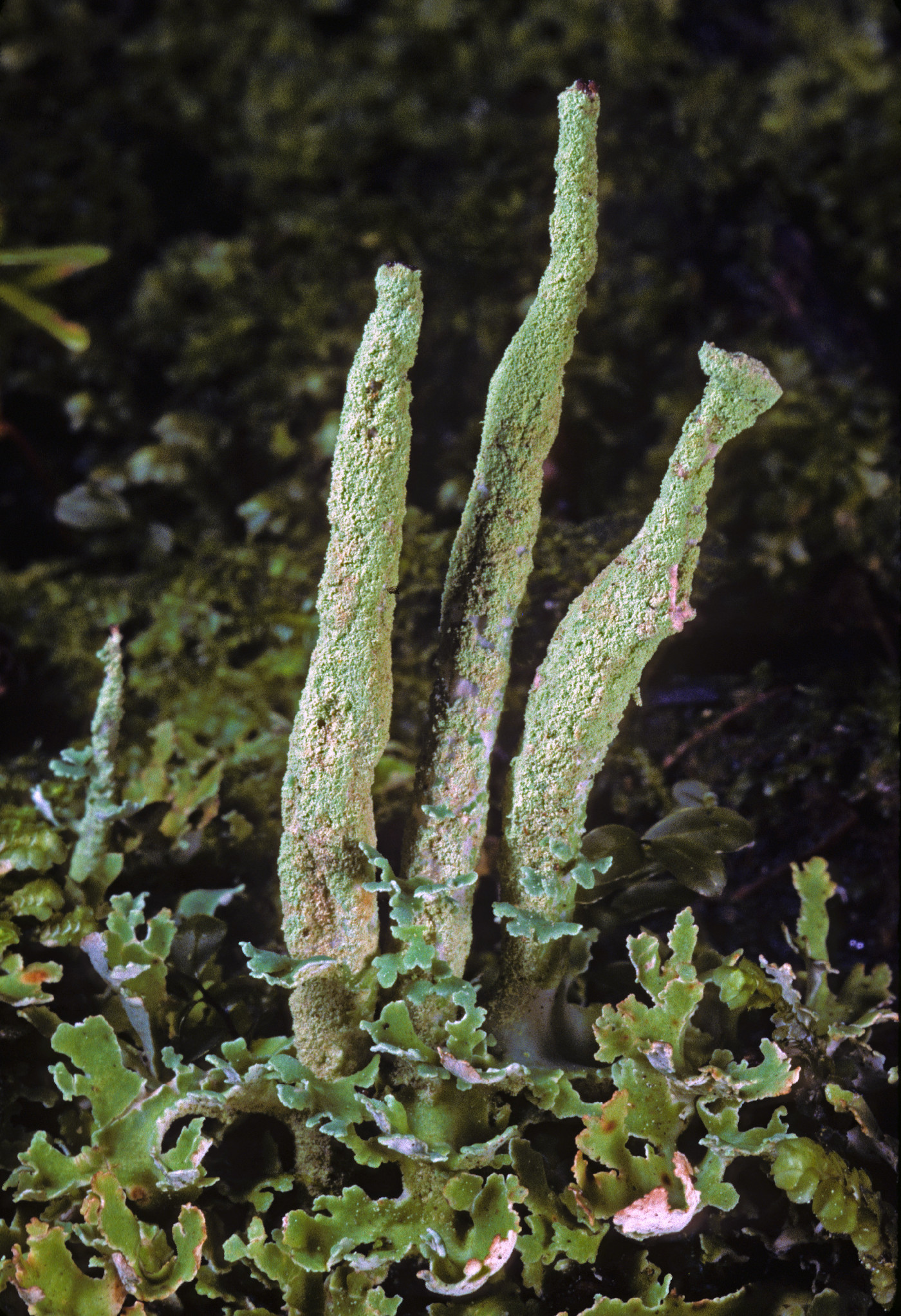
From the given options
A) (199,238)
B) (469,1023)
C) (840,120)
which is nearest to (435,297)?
(199,238)

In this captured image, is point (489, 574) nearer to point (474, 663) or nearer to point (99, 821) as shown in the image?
point (474, 663)

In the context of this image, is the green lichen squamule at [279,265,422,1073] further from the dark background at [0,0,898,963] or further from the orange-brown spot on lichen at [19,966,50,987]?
the dark background at [0,0,898,963]

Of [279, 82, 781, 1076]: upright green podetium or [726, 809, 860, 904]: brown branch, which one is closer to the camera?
[279, 82, 781, 1076]: upright green podetium

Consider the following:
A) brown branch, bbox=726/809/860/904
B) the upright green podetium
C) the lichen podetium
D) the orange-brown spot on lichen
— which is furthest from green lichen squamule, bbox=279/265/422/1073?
brown branch, bbox=726/809/860/904

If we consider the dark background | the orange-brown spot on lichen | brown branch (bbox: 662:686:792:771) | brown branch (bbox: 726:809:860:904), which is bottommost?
the orange-brown spot on lichen

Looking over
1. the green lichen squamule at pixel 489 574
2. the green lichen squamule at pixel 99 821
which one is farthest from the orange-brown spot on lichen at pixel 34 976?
the green lichen squamule at pixel 489 574

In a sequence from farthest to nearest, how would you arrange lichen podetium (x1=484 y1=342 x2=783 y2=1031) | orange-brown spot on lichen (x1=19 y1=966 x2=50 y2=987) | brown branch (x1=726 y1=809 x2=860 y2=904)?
brown branch (x1=726 y1=809 x2=860 y2=904) → orange-brown spot on lichen (x1=19 y1=966 x2=50 y2=987) → lichen podetium (x1=484 y1=342 x2=783 y2=1031)

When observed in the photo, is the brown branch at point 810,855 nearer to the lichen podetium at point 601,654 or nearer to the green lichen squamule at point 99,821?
the lichen podetium at point 601,654
